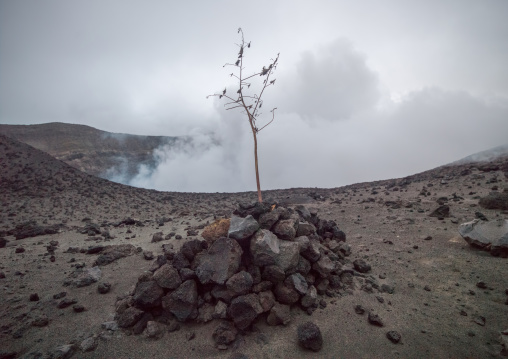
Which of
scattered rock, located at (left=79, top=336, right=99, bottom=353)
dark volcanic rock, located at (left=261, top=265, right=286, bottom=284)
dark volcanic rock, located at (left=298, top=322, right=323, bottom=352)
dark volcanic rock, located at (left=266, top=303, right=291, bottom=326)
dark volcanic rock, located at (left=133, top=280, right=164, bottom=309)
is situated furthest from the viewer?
dark volcanic rock, located at (left=261, top=265, right=286, bottom=284)

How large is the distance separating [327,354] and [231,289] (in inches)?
73.5

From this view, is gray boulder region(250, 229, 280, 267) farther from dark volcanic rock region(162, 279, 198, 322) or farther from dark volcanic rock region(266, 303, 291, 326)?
dark volcanic rock region(162, 279, 198, 322)

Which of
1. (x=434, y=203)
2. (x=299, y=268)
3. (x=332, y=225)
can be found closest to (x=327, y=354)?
(x=299, y=268)

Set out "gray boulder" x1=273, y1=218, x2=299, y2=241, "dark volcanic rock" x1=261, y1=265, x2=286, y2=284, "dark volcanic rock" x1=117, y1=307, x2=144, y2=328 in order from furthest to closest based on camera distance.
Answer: "gray boulder" x1=273, y1=218, x2=299, y2=241 → "dark volcanic rock" x1=261, y1=265, x2=286, y2=284 → "dark volcanic rock" x1=117, y1=307, x2=144, y2=328

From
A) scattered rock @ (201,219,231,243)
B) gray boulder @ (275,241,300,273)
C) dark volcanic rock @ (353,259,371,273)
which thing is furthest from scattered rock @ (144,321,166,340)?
dark volcanic rock @ (353,259,371,273)

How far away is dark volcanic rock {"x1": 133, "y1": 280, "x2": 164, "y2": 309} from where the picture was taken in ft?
15.2

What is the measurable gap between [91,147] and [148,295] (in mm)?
49772

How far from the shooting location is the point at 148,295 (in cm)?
466

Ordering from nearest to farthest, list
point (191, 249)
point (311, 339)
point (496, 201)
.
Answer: point (311, 339), point (191, 249), point (496, 201)

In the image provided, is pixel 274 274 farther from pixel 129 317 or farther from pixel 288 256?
pixel 129 317

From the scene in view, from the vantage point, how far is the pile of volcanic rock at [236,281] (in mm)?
4411

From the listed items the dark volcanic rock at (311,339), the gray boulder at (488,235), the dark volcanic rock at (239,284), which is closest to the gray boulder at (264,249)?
the dark volcanic rock at (239,284)

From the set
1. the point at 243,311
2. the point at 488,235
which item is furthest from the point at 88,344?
the point at 488,235

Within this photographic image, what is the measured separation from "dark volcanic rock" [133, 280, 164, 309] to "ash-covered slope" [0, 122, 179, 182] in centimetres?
4320
